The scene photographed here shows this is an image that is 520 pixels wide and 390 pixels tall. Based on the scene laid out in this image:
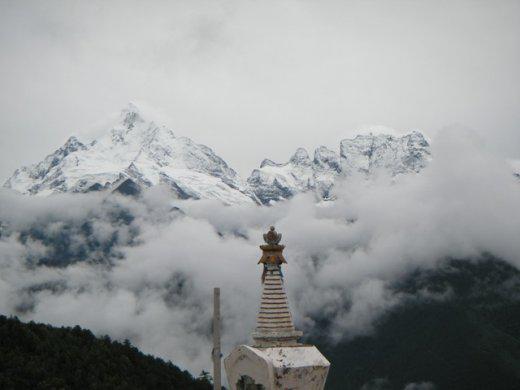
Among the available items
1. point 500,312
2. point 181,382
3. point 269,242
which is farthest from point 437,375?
point 269,242

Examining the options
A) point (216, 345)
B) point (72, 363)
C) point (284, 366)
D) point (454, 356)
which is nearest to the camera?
point (216, 345)

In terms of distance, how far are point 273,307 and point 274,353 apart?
1.87 metres

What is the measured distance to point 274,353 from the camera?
22047 mm

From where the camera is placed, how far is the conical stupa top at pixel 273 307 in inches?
899

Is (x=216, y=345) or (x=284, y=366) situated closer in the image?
(x=216, y=345)

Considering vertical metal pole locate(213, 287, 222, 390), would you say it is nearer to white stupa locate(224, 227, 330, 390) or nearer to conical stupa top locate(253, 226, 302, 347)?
white stupa locate(224, 227, 330, 390)

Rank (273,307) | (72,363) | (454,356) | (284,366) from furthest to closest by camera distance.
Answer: (454,356), (72,363), (273,307), (284,366)

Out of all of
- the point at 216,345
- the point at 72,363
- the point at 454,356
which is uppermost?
the point at 216,345

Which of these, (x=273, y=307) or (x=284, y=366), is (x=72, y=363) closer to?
(x=273, y=307)

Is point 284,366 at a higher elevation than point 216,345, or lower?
lower

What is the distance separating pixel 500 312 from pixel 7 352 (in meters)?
173

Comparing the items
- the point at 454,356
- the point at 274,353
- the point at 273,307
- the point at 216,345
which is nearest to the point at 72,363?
the point at 273,307

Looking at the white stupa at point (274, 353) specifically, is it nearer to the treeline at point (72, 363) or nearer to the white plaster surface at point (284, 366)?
the white plaster surface at point (284, 366)

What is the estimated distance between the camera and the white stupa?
21.5 meters
